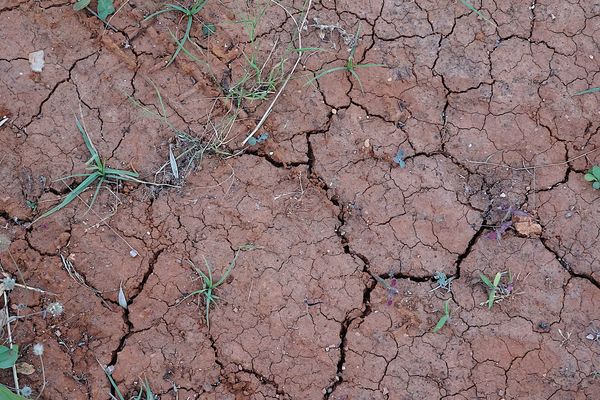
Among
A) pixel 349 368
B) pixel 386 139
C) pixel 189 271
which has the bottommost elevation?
pixel 349 368

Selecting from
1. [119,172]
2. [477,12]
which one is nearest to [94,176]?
[119,172]

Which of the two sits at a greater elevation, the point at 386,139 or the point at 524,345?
the point at 386,139

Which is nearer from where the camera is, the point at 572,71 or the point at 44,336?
the point at 44,336

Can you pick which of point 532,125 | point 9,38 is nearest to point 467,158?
point 532,125

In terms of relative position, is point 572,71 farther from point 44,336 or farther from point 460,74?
point 44,336

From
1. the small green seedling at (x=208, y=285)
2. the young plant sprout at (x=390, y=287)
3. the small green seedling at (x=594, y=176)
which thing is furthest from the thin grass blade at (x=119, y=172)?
the small green seedling at (x=594, y=176)

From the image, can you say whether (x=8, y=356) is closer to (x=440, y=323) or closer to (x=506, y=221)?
(x=440, y=323)

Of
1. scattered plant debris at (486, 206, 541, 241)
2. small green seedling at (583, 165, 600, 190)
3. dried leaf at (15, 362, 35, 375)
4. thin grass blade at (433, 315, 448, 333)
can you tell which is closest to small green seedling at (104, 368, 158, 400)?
dried leaf at (15, 362, 35, 375)
